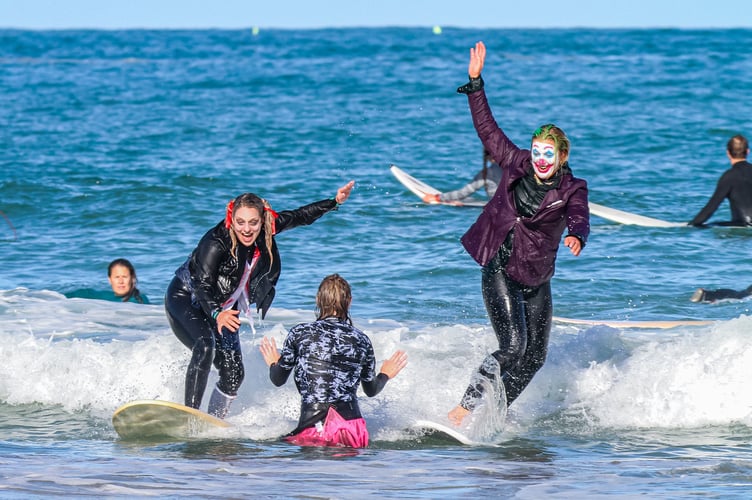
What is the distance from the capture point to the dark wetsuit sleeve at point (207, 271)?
707cm

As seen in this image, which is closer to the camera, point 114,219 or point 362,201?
point 114,219

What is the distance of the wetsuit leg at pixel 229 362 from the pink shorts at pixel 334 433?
654 mm

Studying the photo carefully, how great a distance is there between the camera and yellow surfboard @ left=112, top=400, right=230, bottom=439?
716 cm

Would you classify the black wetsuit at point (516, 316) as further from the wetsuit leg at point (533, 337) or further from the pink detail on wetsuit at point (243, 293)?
the pink detail on wetsuit at point (243, 293)

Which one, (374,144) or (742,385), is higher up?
(374,144)

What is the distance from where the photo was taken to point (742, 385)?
8.53 meters

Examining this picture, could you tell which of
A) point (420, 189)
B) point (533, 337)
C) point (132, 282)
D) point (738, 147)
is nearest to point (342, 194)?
point (533, 337)

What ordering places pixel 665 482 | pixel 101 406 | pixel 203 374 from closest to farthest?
pixel 665 482 → pixel 203 374 → pixel 101 406

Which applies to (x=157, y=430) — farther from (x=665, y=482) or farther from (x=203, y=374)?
(x=665, y=482)

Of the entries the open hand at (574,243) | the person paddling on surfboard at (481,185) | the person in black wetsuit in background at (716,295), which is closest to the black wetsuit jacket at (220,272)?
the open hand at (574,243)

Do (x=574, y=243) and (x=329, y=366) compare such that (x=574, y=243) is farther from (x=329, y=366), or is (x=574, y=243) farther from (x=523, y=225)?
(x=329, y=366)

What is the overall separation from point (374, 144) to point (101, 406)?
1802 centimetres

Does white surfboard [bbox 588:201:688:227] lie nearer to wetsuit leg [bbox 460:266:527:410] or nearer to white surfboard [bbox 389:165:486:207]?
white surfboard [bbox 389:165:486:207]

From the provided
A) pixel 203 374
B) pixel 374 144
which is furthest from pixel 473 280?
pixel 374 144
